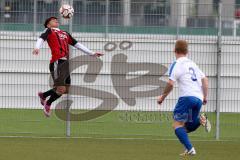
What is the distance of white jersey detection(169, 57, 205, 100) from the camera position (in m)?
12.6

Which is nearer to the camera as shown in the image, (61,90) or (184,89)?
(184,89)

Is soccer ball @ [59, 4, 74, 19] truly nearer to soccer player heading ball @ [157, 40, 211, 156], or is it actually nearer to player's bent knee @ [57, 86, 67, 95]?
player's bent knee @ [57, 86, 67, 95]

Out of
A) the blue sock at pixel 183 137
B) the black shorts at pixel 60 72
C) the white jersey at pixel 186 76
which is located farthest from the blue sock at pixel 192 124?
the black shorts at pixel 60 72

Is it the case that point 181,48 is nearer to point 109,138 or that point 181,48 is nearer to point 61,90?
point 109,138

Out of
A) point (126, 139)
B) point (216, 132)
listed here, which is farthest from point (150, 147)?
point (216, 132)

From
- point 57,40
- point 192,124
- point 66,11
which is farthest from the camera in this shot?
point 57,40

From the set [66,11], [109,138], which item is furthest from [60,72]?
[109,138]

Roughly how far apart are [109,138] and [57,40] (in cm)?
222

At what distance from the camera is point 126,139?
16.1m

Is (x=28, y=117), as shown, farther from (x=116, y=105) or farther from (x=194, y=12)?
(x=194, y=12)

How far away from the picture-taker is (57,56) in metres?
16.2

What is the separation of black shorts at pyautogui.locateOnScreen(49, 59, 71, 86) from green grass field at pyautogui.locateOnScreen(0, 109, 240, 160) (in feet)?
3.55

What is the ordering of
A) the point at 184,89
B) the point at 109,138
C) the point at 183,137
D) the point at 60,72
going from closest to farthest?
the point at 183,137 → the point at 184,89 → the point at 109,138 → the point at 60,72

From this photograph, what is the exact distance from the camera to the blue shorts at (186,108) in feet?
41.5
